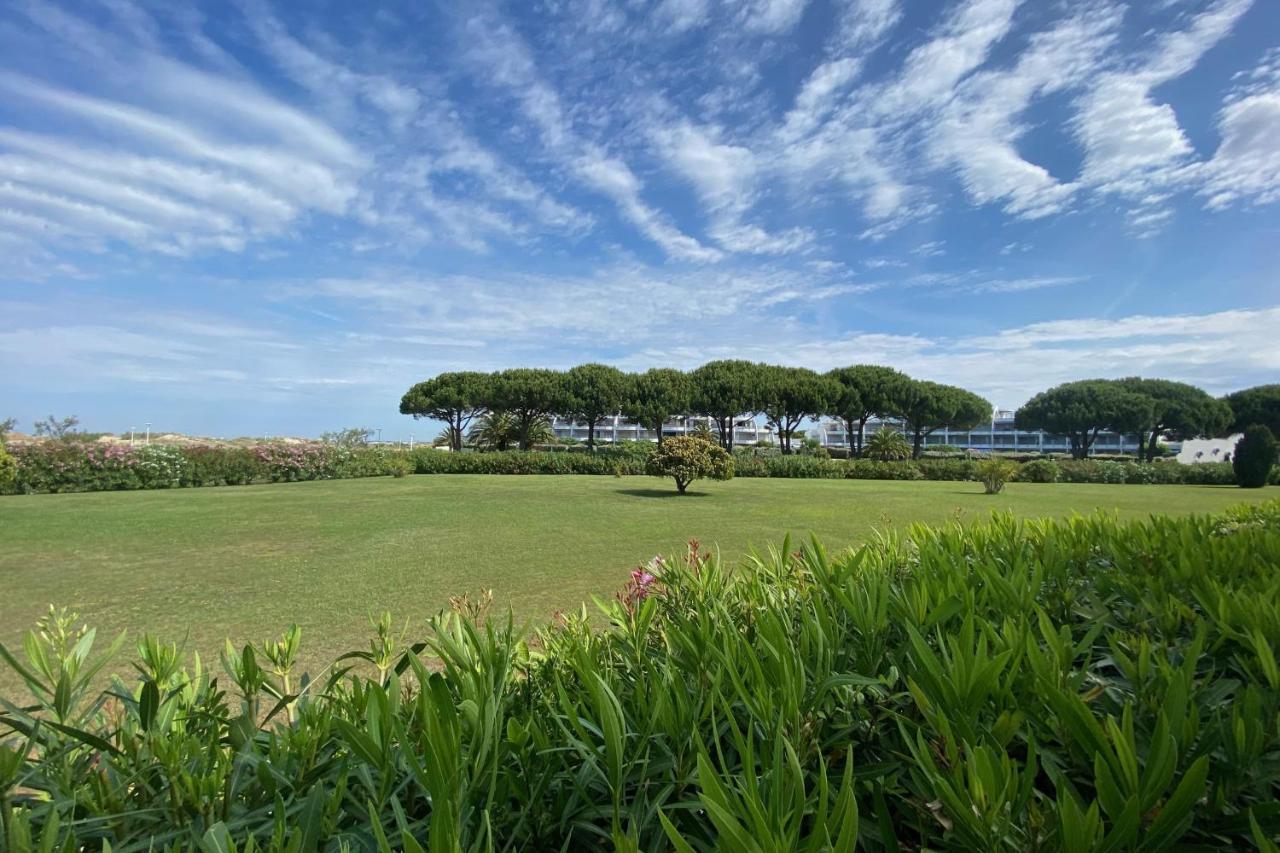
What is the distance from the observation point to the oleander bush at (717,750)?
2.55ft

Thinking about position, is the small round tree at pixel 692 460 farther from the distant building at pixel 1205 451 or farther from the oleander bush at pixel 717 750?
the distant building at pixel 1205 451

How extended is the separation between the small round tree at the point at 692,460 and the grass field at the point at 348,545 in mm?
704

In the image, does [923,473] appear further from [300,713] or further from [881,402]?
[300,713]

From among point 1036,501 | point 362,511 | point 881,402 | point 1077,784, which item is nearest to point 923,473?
point 1036,501

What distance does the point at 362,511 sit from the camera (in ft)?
43.2

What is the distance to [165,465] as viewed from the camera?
20.1 m

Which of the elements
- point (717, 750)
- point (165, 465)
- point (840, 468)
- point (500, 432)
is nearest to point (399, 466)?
point (165, 465)

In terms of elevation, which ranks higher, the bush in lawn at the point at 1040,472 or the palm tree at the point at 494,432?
the palm tree at the point at 494,432

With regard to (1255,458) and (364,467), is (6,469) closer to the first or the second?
(364,467)

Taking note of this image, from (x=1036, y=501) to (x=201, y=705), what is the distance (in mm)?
19578

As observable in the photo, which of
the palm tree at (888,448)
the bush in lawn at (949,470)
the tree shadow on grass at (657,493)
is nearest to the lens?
the tree shadow on grass at (657,493)

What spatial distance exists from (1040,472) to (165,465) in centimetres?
3463

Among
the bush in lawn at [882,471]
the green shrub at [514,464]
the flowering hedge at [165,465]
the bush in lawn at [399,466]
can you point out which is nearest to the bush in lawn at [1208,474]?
the bush in lawn at [882,471]

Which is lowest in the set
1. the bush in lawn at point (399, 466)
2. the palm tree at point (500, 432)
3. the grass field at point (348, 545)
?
the grass field at point (348, 545)
